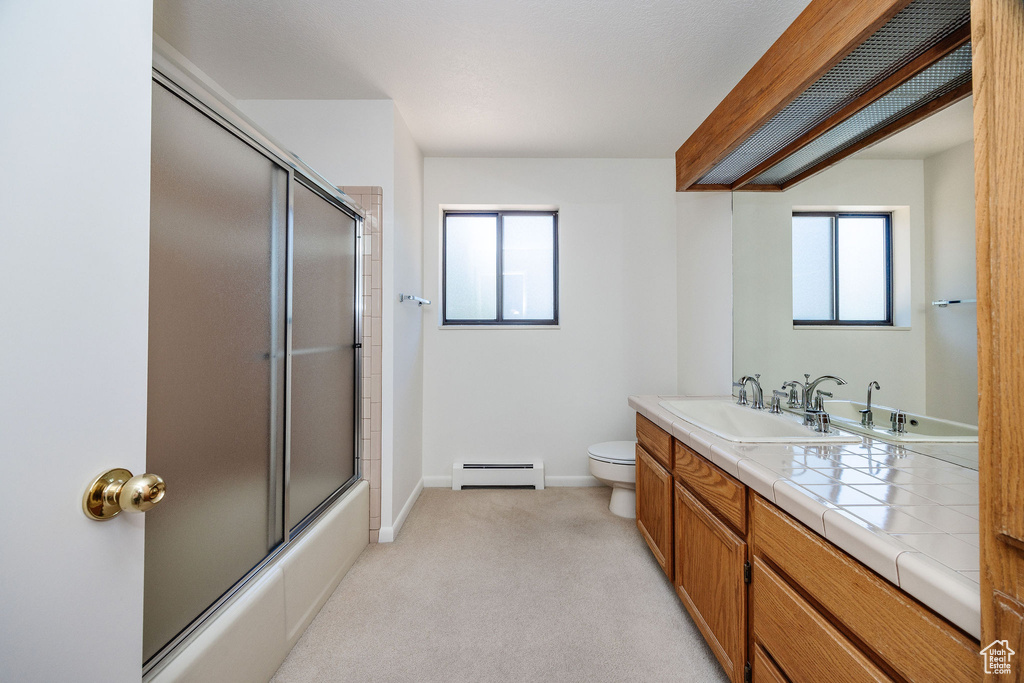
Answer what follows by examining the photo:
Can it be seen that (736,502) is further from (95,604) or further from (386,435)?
(386,435)

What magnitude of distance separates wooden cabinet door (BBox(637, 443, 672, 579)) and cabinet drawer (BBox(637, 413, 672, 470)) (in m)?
0.04

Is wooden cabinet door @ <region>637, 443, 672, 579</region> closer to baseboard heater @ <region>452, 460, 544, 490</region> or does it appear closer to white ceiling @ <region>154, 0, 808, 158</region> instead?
baseboard heater @ <region>452, 460, 544, 490</region>

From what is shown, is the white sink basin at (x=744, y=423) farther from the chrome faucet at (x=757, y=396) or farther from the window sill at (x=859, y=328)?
the window sill at (x=859, y=328)

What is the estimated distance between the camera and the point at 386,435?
2492 millimetres

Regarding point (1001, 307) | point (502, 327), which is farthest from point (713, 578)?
point (502, 327)

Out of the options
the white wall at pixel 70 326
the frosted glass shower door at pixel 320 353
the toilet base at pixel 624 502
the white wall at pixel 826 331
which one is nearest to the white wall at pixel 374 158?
the frosted glass shower door at pixel 320 353

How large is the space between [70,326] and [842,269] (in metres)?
2.25

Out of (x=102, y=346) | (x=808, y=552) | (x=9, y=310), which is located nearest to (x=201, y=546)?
(x=102, y=346)

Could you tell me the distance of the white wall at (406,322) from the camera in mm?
2561

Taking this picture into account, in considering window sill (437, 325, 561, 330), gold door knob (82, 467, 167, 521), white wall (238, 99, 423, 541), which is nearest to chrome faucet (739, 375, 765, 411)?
window sill (437, 325, 561, 330)

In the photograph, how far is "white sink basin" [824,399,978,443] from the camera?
128cm

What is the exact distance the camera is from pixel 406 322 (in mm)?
2844

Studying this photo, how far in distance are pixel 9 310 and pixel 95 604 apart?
415 mm

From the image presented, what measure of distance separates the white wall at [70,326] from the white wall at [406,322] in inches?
72.3
